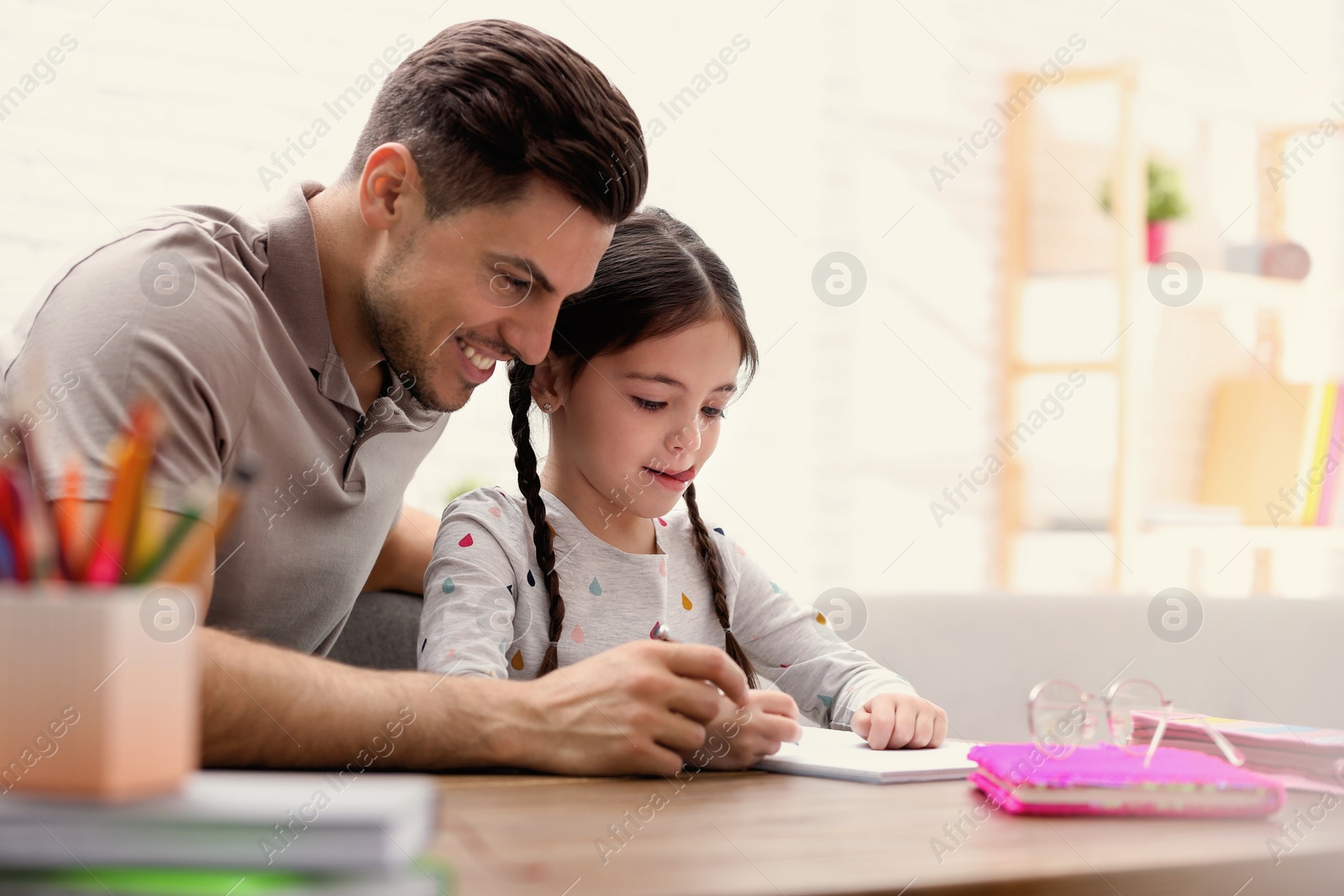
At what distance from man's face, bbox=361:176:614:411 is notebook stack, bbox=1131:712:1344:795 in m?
0.75

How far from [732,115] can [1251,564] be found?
219cm

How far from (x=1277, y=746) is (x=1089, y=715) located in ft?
0.57

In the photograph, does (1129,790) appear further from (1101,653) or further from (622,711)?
(1101,653)

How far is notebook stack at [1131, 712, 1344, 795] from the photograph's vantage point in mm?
1054

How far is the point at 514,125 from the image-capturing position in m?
1.36

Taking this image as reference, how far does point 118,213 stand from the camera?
254 centimetres

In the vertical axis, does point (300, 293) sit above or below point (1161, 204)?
below

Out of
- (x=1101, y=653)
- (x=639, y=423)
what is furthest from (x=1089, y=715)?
(x=1101, y=653)

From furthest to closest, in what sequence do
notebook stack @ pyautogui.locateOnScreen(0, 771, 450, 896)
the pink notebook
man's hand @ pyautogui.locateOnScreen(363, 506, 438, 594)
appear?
man's hand @ pyautogui.locateOnScreen(363, 506, 438, 594), the pink notebook, notebook stack @ pyautogui.locateOnScreen(0, 771, 450, 896)

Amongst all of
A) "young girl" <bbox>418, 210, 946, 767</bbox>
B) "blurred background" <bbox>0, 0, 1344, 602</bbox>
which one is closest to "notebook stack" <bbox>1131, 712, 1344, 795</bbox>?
"young girl" <bbox>418, 210, 946, 767</bbox>

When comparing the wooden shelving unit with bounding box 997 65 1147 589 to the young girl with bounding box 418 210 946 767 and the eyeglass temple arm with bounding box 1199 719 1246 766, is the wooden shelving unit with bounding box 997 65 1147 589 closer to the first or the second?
the young girl with bounding box 418 210 946 767

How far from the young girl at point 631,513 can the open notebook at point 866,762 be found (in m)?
0.14

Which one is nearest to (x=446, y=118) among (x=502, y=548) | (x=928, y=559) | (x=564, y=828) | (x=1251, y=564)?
(x=502, y=548)

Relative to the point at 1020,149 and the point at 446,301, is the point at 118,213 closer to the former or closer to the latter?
the point at 446,301
